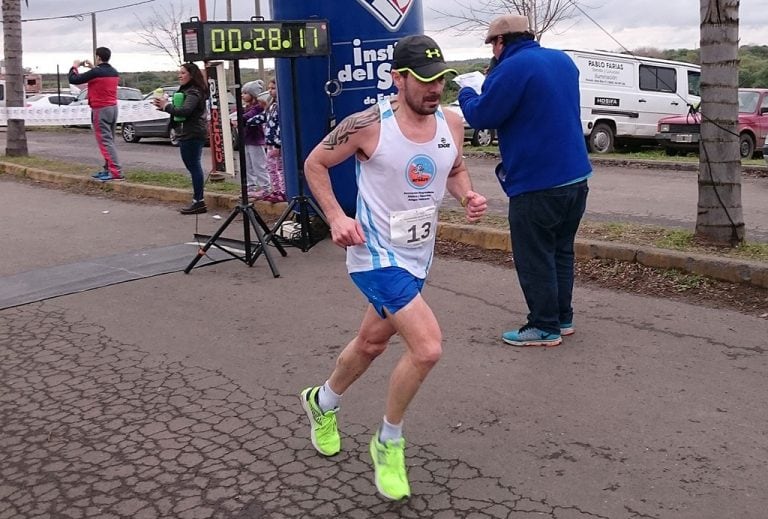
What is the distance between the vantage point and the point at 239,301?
629 centimetres

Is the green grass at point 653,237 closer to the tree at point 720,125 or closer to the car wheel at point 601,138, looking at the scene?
the tree at point 720,125

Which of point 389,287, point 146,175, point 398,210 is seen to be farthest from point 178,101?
point 389,287

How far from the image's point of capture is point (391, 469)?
11.1 ft

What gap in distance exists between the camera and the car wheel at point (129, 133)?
23.5 meters

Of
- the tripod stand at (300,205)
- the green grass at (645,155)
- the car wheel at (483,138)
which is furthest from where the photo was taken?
the car wheel at (483,138)

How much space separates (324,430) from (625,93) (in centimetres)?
1642

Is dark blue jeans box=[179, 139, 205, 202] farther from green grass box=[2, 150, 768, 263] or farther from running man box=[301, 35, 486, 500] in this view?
running man box=[301, 35, 486, 500]

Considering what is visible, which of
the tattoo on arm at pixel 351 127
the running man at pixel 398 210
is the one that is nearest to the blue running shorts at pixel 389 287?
the running man at pixel 398 210

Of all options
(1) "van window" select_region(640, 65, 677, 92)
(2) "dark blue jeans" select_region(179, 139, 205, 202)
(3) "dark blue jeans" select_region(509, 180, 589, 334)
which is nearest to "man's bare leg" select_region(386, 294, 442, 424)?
(3) "dark blue jeans" select_region(509, 180, 589, 334)

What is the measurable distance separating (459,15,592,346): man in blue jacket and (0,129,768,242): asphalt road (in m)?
3.42

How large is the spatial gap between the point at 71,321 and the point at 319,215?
112 inches

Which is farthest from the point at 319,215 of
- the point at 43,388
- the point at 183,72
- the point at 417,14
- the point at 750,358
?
the point at 750,358

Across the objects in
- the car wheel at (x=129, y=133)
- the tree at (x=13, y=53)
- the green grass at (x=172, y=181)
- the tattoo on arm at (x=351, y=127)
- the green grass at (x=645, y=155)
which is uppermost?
the tree at (x=13, y=53)

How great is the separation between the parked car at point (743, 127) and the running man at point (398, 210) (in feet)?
46.6
